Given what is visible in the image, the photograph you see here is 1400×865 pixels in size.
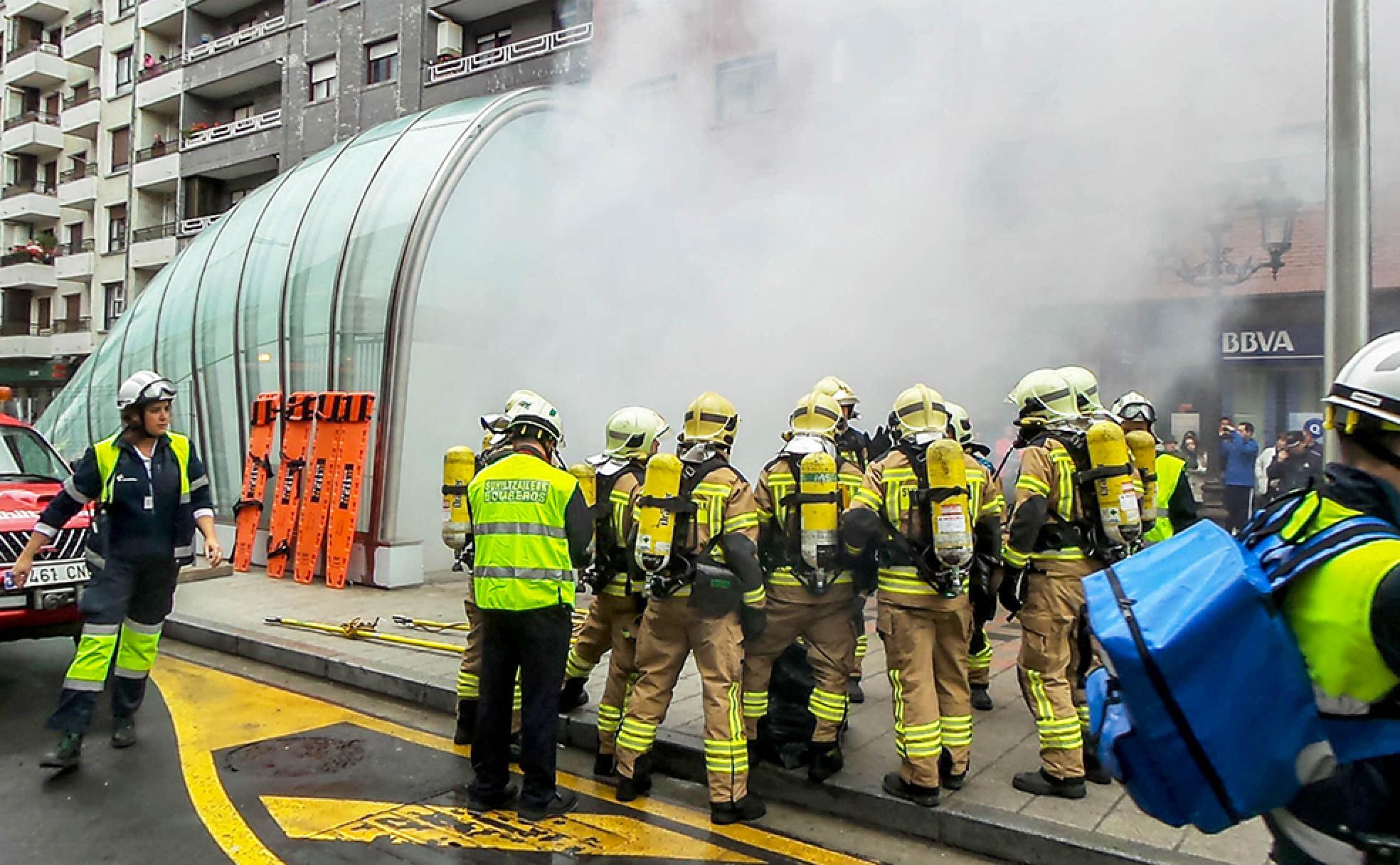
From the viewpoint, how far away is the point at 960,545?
3410 millimetres

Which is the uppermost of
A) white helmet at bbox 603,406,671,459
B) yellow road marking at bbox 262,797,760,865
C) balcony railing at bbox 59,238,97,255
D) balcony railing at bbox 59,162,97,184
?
balcony railing at bbox 59,162,97,184

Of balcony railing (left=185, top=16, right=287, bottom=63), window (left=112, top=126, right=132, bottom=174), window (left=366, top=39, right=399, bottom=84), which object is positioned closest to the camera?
window (left=366, top=39, right=399, bottom=84)

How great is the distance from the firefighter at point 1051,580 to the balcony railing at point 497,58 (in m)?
13.2

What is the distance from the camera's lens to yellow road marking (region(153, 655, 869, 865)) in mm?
3326

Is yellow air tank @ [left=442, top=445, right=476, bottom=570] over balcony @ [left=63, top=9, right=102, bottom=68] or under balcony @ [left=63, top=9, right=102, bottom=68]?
under

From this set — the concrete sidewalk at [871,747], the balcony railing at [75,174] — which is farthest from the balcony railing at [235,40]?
the concrete sidewalk at [871,747]

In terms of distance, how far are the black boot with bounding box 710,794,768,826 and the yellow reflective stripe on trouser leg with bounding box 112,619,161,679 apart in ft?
9.17

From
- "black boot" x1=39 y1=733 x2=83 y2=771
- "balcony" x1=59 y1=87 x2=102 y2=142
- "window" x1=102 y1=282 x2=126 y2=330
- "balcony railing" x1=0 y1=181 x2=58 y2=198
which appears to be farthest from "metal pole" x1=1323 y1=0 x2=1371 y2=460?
"balcony railing" x1=0 y1=181 x2=58 y2=198

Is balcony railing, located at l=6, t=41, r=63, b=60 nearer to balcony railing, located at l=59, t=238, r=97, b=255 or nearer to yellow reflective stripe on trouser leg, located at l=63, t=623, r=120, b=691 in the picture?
balcony railing, located at l=59, t=238, r=97, b=255

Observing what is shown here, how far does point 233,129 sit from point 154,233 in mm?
5040

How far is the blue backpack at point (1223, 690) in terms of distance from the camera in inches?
54.6

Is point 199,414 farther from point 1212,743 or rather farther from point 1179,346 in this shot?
point 1212,743

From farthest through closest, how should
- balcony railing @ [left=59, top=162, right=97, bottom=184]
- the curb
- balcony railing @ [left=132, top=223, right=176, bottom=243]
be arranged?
1. balcony railing @ [left=59, top=162, right=97, bottom=184]
2. balcony railing @ [left=132, top=223, right=176, bottom=243]
3. the curb

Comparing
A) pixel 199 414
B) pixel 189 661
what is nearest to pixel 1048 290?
pixel 189 661
